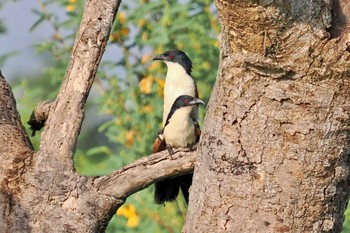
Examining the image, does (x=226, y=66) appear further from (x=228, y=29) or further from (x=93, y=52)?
(x=93, y=52)

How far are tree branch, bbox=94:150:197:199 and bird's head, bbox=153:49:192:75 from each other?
2352mm

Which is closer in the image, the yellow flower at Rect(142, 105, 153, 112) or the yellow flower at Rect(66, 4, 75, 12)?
the yellow flower at Rect(66, 4, 75, 12)

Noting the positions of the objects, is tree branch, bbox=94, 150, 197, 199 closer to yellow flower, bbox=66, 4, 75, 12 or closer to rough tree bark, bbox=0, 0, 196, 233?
rough tree bark, bbox=0, 0, 196, 233

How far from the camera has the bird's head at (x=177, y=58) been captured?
20.1 ft

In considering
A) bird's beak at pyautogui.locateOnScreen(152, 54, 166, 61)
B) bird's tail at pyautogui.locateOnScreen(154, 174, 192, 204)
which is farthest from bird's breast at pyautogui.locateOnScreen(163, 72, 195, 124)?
bird's tail at pyautogui.locateOnScreen(154, 174, 192, 204)

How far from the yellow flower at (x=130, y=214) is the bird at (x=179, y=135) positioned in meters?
1.07

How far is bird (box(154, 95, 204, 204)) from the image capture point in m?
5.07

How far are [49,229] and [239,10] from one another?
1.39 meters

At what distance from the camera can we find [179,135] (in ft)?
16.8

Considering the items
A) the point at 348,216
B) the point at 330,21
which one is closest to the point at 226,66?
the point at 330,21

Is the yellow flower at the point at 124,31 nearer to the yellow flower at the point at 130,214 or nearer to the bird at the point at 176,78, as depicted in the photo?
the bird at the point at 176,78

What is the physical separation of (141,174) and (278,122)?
1.12m

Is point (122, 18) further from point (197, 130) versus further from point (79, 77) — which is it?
point (79, 77)

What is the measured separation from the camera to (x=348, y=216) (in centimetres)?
542
